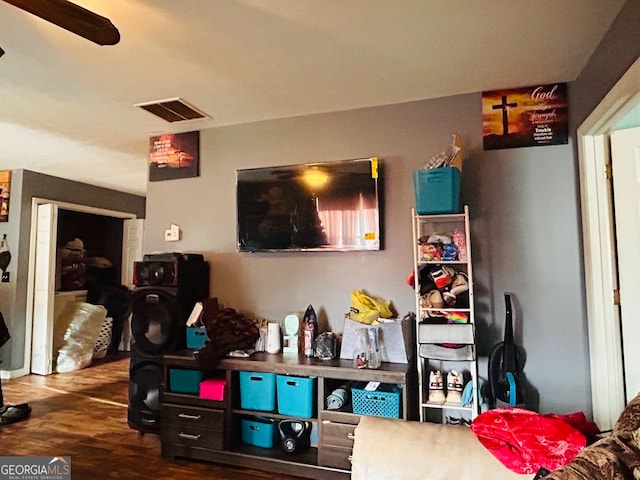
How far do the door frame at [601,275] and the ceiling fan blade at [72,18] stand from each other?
2.25 meters

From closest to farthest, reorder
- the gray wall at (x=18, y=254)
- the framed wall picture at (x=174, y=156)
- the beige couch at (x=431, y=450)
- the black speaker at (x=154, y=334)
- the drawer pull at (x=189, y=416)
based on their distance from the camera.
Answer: the beige couch at (x=431, y=450), the drawer pull at (x=189, y=416), the black speaker at (x=154, y=334), the framed wall picture at (x=174, y=156), the gray wall at (x=18, y=254)

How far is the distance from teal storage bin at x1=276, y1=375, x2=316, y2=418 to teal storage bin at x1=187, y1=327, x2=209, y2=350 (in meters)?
0.72

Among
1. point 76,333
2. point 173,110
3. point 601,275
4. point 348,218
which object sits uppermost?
point 173,110

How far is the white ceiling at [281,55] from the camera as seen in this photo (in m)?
1.84

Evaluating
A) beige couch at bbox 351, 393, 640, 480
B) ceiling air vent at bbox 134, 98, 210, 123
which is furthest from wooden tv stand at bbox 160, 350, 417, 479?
ceiling air vent at bbox 134, 98, 210, 123

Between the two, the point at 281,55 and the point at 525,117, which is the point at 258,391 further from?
the point at 525,117

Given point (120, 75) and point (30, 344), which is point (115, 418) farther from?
point (120, 75)

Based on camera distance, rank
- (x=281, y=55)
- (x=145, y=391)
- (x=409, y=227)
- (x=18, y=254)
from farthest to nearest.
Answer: (x=18, y=254)
(x=145, y=391)
(x=409, y=227)
(x=281, y=55)

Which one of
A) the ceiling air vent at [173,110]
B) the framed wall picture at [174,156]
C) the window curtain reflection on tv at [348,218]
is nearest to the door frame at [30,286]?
the framed wall picture at [174,156]

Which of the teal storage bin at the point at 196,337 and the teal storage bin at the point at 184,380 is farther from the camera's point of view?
the teal storage bin at the point at 196,337

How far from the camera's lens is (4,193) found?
15.8 feet

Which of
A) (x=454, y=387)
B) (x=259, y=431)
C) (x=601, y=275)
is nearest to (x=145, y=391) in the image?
(x=259, y=431)

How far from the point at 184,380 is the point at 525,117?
106 inches

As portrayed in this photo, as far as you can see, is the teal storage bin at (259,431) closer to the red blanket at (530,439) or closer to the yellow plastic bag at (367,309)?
the yellow plastic bag at (367,309)
